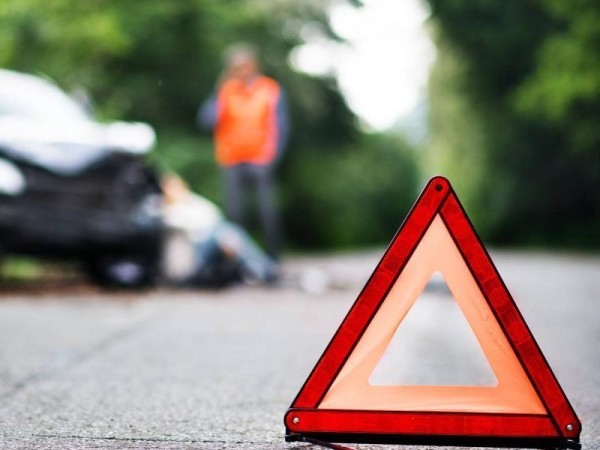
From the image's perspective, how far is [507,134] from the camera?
22.4m

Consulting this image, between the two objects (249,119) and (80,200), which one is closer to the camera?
(80,200)

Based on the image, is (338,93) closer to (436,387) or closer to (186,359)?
(186,359)

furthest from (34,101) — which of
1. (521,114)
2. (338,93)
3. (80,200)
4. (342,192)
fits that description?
(342,192)

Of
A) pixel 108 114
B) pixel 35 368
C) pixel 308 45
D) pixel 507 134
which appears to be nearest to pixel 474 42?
pixel 507 134

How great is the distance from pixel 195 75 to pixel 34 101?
10.4 meters

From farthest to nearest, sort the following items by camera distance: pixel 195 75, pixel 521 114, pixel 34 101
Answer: pixel 521 114 < pixel 195 75 < pixel 34 101

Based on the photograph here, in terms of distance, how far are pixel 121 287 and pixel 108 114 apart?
17.2 ft

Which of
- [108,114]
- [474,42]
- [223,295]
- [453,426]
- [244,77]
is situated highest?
[474,42]

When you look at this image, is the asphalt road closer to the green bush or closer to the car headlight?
the car headlight

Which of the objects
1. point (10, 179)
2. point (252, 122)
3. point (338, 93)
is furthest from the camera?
point (338, 93)

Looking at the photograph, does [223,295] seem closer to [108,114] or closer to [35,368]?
[35,368]

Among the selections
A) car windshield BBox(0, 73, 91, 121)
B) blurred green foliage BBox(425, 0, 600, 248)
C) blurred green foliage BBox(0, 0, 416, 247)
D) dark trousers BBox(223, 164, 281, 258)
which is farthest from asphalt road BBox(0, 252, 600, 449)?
blurred green foliage BBox(425, 0, 600, 248)

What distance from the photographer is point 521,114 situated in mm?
21062

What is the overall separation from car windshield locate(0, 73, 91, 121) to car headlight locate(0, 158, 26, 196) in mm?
1023
